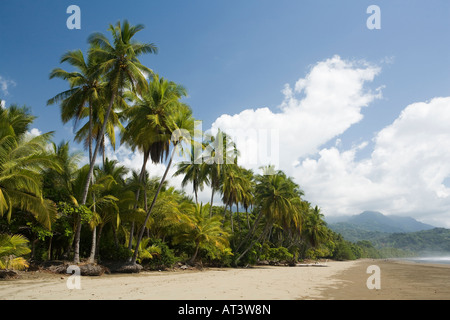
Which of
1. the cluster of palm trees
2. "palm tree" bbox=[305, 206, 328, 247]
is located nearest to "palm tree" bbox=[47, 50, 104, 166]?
the cluster of palm trees

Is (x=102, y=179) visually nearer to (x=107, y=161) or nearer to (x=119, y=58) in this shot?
(x=107, y=161)

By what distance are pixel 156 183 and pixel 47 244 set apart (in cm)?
828

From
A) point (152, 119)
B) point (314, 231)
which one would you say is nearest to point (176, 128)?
point (152, 119)

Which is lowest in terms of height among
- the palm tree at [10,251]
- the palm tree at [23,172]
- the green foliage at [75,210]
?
the palm tree at [10,251]

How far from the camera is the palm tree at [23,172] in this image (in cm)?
1092

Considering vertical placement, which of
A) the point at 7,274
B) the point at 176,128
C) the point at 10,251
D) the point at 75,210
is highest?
the point at 176,128

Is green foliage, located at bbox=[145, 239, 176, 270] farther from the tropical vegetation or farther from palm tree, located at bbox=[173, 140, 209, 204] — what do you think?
palm tree, located at bbox=[173, 140, 209, 204]

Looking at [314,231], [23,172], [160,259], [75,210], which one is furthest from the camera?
[314,231]

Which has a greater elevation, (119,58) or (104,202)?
(119,58)

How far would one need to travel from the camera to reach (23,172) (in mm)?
11031

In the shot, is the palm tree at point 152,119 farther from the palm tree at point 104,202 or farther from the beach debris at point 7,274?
the beach debris at point 7,274

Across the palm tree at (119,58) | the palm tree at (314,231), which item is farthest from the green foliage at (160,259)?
the palm tree at (314,231)

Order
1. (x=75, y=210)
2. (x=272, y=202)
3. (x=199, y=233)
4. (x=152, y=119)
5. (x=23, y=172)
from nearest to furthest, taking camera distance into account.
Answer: (x=23, y=172) → (x=75, y=210) → (x=152, y=119) → (x=199, y=233) → (x=272, y=202)
